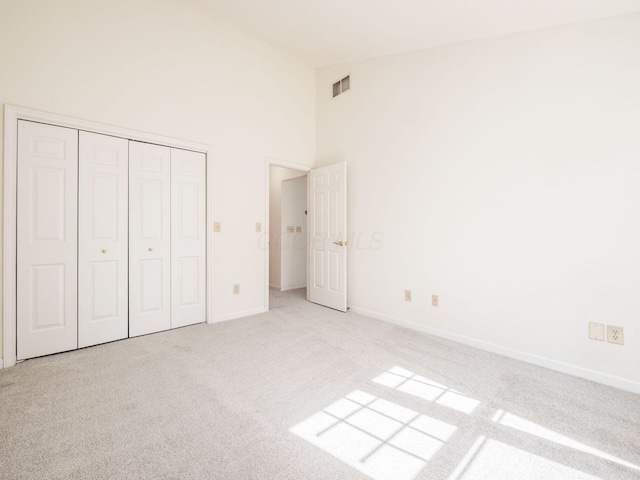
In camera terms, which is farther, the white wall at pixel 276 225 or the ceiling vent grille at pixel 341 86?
the white wall at pixel 276 225

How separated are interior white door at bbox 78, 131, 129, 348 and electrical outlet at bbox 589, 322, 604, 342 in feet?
13.1

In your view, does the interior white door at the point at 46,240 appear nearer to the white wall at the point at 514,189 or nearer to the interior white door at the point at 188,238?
the interior white door at the point at 188,238

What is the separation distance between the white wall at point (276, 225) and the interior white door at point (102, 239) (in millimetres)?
2792

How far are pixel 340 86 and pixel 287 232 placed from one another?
263cm

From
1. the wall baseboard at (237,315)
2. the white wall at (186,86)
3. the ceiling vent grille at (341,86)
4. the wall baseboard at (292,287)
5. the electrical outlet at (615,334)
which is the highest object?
the ceiling vent grille at (341,86)

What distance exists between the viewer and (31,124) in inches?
92.7

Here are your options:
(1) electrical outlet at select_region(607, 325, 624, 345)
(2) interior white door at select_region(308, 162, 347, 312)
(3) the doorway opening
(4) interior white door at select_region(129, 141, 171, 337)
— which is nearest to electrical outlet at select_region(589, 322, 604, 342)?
(1) electrical outlet at select_region(607, 325, 624, 345)

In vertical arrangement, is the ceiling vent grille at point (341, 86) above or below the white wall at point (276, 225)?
above

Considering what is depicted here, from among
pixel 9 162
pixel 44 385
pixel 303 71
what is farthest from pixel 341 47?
pixel 44 385

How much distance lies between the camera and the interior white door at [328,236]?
151 inches

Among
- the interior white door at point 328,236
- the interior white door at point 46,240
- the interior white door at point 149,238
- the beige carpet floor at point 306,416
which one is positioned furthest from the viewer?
the interior white door at point 328,236

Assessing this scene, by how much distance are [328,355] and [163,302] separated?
1.88m

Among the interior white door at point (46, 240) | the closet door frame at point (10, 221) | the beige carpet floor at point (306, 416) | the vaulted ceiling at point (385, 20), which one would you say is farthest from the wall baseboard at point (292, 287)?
the vaulted ceiling at point (385, 20)

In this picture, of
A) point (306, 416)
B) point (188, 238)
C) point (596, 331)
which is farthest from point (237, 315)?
point (596, 331)
